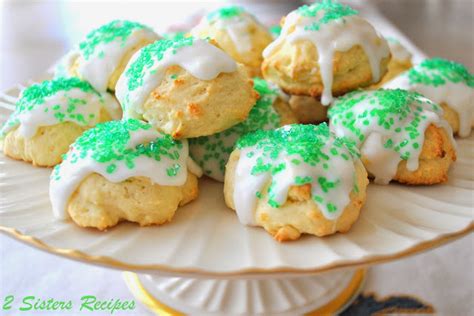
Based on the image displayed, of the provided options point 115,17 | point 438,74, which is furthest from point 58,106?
point 115,17

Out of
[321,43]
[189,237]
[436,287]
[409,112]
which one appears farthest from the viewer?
[436,287]

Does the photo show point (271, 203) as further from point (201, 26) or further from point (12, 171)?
point (201, 26)

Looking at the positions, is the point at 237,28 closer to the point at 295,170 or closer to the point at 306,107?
the point at 306,107

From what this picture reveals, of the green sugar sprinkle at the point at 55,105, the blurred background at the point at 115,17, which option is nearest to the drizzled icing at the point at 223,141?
the green sugar sprinkle at the point at 55,105

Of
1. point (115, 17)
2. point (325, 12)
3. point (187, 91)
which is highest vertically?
point (325, 12)

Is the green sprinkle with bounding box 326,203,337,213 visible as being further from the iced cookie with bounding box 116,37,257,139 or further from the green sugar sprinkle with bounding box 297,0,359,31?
the green sugar sprinkle with bounding box 297,0,359,31

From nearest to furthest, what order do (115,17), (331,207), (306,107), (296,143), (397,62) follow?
1. (331,207)
2. (296,143)
3. (306,107)
4. (397,62)
5. (115,17)

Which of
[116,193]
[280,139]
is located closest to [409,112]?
[280,139]
